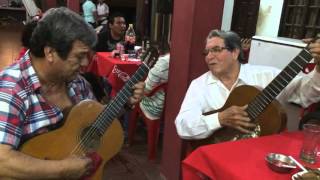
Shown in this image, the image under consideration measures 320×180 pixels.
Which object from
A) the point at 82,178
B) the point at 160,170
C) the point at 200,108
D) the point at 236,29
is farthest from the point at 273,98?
the point at 236,29

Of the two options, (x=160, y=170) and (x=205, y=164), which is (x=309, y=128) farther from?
(x=160, y=170)

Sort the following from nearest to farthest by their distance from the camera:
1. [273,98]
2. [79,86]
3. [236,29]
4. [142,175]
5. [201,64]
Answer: [273,98] < [79,86] < [201,64] < [142,175] < [236,29]

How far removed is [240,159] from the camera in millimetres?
1194

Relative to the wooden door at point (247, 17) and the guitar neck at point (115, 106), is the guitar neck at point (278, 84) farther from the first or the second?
the wooden door at point (247, 17)

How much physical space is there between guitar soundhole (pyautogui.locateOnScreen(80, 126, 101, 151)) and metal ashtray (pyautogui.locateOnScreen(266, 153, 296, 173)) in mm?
809

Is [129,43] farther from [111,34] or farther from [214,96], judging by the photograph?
[214,96]

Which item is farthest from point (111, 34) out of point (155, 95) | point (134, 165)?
point (134, 165)

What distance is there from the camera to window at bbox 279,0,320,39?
3907 mm

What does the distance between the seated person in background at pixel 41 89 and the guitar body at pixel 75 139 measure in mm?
35

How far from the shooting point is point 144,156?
341 centimetres

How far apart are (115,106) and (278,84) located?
2.51ft

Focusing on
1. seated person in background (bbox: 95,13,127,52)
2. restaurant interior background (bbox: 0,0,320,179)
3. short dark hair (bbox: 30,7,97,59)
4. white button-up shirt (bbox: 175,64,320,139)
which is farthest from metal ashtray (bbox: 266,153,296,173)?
seated person in background (bbox: 95,13,127,52)

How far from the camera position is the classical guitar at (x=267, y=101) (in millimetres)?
1553

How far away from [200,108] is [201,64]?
506 millimetres
